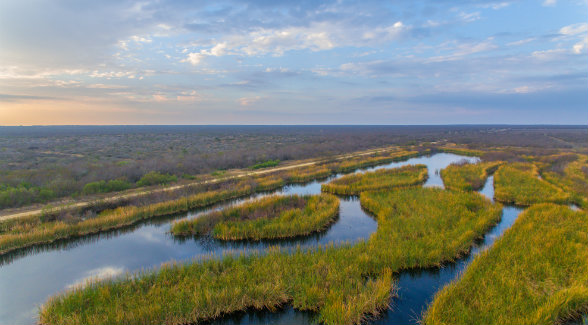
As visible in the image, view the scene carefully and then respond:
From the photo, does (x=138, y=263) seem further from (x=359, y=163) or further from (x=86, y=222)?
(x=359, y=163)

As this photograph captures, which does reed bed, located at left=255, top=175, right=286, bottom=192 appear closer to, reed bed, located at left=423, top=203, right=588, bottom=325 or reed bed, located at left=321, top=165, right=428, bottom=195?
reed bed, located at left=321, top=165, right=428, bottom=195

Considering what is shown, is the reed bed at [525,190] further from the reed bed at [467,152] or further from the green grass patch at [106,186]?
the green grass patch at [106,186]

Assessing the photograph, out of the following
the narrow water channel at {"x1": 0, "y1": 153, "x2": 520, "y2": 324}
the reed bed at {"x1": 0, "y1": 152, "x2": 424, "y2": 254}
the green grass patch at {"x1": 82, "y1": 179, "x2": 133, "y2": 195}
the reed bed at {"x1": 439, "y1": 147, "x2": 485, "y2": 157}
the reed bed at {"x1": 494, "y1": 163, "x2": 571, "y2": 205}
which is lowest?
the narrow water channel at {"x1": 0, "y1": 153, "x2": 520, "y2": 324}

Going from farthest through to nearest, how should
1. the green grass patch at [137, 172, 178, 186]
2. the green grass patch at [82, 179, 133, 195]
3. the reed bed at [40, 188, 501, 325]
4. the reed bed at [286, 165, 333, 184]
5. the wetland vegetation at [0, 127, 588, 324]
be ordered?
the reed bed at [286, 165, 333, 184], the green grass patch at [137, 172, 178, 186], the green grass patch at [82, 179, 133, 195], the wetland vegetation at [0, 127, 588, 324], the reed bed at [40, 188, 501, 325]

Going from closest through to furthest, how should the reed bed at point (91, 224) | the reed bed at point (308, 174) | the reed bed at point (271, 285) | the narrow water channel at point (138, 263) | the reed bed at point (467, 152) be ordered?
the reed bed at point (271, 285) < the narrow water channel at point (138, 263) < the reed bed at point (91, 224) < the reed bed at point (308, 174) < the reed bed at point (467, 152)

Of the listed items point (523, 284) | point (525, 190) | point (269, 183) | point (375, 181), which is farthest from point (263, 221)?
point (525, 190)

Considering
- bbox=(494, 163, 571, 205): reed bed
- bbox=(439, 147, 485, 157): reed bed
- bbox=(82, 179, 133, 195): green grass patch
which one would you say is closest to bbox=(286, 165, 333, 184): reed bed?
bbox=(82, 179, 133, 195): green grass patch

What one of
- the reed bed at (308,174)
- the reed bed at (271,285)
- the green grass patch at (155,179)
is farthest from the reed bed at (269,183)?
the reed bed at (271,285)
